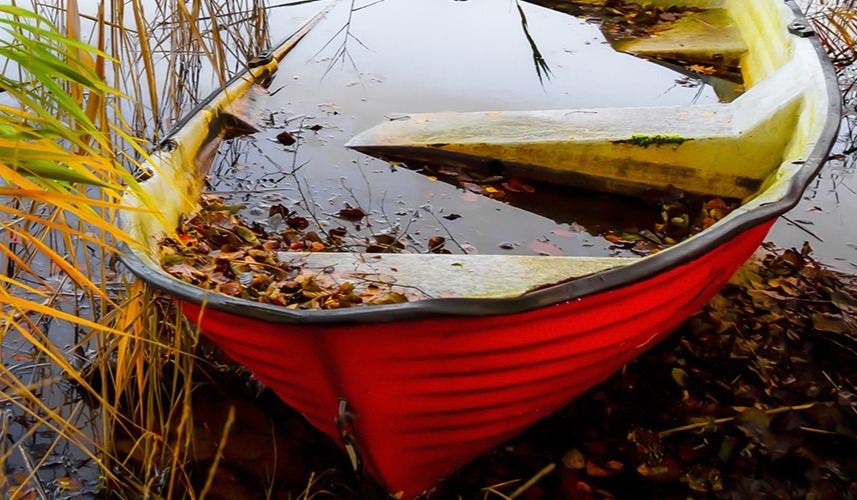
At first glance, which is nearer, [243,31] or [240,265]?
[240,265]

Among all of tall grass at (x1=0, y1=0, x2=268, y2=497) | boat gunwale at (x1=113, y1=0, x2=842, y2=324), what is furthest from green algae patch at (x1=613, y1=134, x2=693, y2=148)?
tall grass at (x1=0, y1=0, x2=268, y2=497)

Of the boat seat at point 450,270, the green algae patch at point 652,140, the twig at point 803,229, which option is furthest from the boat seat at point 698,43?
the boat seat at point 450,270

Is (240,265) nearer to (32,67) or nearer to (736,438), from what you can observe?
(32,67)

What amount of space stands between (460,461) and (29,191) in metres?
1.33

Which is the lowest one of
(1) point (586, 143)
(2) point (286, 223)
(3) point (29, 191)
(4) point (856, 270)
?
(4) point (856, 270)

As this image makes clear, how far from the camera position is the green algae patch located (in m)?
2.97

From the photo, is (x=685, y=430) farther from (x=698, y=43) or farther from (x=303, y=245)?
(x=698, y=43)

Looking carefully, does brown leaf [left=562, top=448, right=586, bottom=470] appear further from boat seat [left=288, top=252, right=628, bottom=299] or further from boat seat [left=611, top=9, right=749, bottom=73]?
A: boat seat [left=611, top=9, right=749, bottom=73]

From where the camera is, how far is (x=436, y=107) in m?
3.84

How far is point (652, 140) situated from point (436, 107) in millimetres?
1267

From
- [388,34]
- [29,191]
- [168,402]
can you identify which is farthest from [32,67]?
[388,34]

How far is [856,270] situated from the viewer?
2945mm

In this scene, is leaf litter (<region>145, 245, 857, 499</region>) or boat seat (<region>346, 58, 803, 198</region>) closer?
leaf litter (<region>145, 245, 857, 499</region>)

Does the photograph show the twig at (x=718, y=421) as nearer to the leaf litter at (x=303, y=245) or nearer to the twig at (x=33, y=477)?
the leaf litter at (x=303, y=245)
